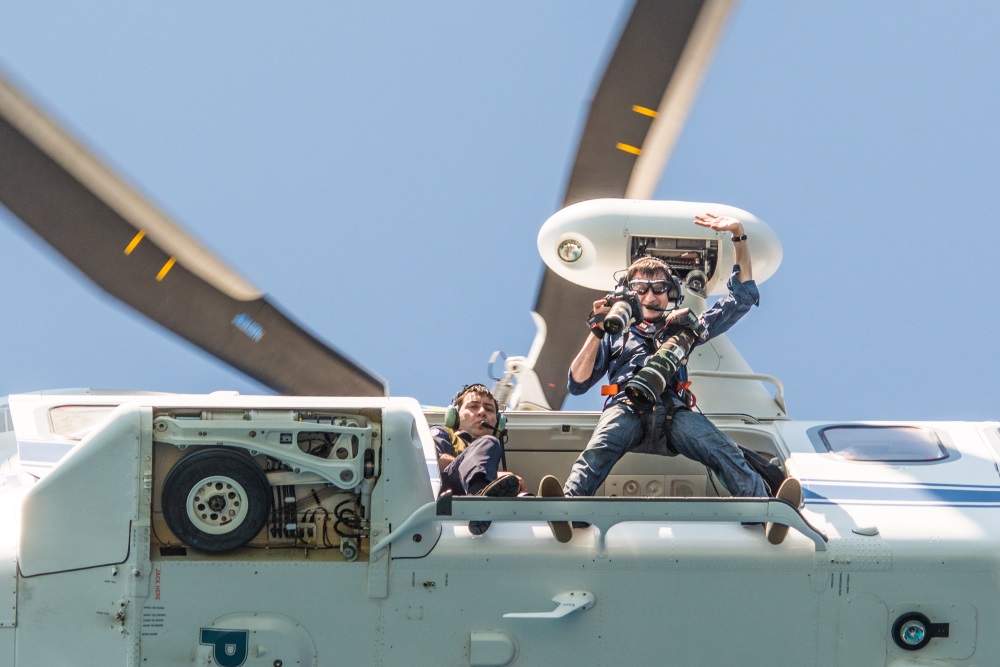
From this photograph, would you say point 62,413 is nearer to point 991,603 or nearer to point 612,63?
point 612,63

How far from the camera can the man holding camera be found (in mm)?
6363

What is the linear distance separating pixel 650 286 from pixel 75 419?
3351 millimetres

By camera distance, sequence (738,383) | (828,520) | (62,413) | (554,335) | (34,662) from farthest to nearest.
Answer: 1. (554,335)
2. (738,383)
3. (62,413)
4. (828,520)
5. (34,662)

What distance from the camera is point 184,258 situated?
27.2 feet

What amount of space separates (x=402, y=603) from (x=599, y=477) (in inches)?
47.4

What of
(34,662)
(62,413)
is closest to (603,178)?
(62,413)

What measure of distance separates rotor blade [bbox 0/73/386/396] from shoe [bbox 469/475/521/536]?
320 centimetres

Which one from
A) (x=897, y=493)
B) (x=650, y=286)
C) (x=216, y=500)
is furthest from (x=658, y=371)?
(x=216, y=500)

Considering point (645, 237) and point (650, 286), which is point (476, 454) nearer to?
point (650, 286)

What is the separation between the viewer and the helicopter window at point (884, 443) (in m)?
7.01

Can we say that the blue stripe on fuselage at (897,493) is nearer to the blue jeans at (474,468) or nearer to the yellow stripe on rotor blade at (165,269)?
Answer: the blue jeans at (474,468)

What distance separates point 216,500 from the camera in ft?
19.1

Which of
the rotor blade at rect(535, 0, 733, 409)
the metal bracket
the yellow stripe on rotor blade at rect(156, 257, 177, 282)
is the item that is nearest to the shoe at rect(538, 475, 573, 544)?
the metal bracket

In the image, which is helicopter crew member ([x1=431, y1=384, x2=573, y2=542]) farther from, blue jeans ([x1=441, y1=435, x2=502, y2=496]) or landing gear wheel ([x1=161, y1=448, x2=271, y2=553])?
landing gear wheel ([x1=161, y1=448, x2=271, y2=553])
